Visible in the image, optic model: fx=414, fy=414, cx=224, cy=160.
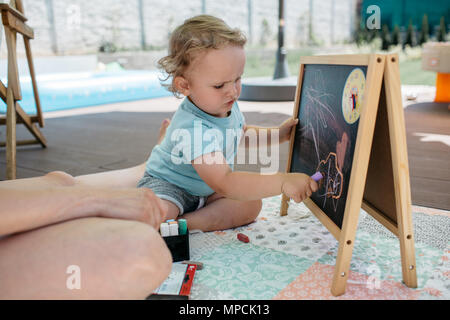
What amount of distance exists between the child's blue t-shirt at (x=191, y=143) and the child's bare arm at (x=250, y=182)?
0.17 feet

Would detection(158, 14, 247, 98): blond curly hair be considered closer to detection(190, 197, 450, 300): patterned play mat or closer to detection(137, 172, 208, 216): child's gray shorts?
detection(137, 172, 208, 216): child's gray shorts

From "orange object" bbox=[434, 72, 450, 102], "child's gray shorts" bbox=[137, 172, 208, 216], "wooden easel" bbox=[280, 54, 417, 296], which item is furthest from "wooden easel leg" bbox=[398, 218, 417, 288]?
"orange object" bbox=[434, 72, 450, 102]

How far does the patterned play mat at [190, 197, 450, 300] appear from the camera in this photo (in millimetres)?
1243

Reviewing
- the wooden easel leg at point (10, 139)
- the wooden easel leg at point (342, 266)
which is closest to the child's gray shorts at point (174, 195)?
the wooden easel leg at point (342, 266)

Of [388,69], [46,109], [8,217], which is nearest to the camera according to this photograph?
[8,217]

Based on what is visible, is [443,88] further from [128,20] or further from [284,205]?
[128,20]

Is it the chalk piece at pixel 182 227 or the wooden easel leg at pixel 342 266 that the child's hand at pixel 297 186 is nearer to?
the wooden easel leg at pixel 342 266

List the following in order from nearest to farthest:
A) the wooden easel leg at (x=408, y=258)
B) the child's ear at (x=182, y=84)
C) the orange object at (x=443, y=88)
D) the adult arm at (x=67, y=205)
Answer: the adult arm at (x=67, y=205) → the wooden easel leg at (x=408, y=258) → the child's ear at (x=182, y=84) → the orange object at (x=443, y=88)

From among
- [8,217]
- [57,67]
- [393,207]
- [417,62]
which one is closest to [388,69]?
[393,207]

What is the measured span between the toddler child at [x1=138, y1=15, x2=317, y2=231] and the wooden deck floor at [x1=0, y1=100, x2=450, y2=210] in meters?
0.89

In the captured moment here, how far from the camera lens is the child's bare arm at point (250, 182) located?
4.47ft

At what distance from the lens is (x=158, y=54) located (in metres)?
11.3

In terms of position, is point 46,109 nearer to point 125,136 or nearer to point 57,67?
point 125,136

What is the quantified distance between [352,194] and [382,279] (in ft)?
1.16
